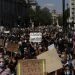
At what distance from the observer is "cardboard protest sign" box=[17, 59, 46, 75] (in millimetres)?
12594

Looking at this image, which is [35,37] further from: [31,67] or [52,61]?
[31,67]

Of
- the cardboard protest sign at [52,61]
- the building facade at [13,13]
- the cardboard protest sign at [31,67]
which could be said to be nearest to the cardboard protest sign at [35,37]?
the cardboard protest sign at [52,61]

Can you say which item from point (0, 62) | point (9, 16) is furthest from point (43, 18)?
point (0, 62)

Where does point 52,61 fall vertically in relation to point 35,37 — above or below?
above

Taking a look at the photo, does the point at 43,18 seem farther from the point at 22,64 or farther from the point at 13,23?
the point at 22,64

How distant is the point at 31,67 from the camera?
12719 millimetres

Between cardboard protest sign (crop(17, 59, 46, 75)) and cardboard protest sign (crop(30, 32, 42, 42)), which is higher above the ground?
cardboard protest sign (crop(17, 59, 46, 75))

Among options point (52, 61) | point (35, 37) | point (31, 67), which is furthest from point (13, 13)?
point (31, 67)

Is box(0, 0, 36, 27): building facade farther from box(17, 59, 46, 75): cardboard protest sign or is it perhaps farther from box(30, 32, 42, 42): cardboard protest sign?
box(17, 59, 46, 75): cardboard protest sign

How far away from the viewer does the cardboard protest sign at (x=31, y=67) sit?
12.6 m

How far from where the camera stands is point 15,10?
→ 434 feet

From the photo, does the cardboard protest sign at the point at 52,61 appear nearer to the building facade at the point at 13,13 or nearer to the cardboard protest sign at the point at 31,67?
the cardboard protest sign at the point at 31,67

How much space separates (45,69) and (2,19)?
105m

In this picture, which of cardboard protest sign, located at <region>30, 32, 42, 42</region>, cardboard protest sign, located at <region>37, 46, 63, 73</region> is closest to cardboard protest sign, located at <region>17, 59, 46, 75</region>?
cardboard protest sign, located at <region>37, 46, 63, 73</region>
